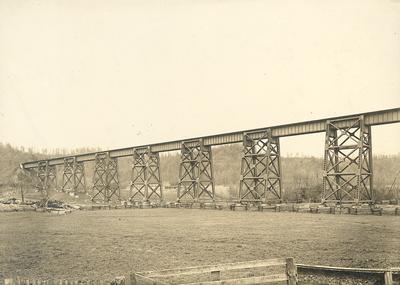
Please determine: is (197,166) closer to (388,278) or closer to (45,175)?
(45,175)

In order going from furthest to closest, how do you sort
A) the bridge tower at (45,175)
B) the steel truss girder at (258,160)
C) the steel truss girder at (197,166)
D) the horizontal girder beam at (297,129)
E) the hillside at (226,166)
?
the hillside at (226,166)
the bridge tower at (45,175)
the steel truss girder at (197,166)
the steel truss girder at (258,160)
the horizontal girder beam at (297,129)

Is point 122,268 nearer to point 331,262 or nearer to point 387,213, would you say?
point 331,262

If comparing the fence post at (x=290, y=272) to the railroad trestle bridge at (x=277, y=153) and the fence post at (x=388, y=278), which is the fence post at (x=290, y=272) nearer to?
the fence post at (x=388, y=278)

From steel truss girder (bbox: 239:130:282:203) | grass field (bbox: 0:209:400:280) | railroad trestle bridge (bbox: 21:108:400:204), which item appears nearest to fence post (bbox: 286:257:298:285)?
grass field (bbox: 0:209:400:280)

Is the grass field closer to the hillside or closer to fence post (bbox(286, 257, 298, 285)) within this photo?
fence post (bbox(286, 257, 298, 285))

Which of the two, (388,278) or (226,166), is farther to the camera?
(226,166)

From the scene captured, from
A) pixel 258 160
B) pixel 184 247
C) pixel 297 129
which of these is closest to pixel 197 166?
pixel 258 160

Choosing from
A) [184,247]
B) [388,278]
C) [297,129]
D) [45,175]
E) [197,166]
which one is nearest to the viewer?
[388,278]

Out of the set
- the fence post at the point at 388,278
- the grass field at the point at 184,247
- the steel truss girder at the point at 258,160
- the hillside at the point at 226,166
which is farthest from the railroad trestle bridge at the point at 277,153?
the hillside at the point at 226,166

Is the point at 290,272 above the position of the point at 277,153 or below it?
below
